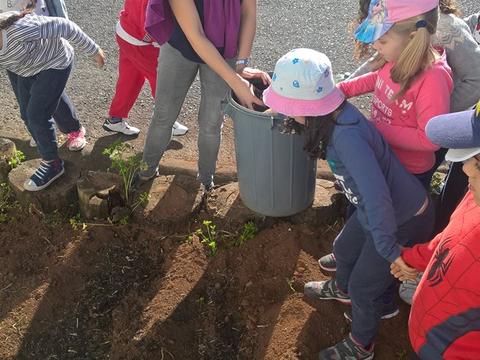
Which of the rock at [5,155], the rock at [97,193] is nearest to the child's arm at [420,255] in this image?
the rock at [97,193]

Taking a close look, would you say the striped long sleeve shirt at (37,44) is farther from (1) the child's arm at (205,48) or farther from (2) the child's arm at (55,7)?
(1) the child's arm at (205,48)

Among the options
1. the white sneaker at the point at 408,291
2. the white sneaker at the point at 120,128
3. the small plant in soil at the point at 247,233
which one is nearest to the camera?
the white sneaker at the point at 408,291

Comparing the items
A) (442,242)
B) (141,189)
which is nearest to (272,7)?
(141,189)

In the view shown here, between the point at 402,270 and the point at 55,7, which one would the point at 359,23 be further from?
the point at 55,7

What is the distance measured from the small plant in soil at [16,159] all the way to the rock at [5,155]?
0.06ft

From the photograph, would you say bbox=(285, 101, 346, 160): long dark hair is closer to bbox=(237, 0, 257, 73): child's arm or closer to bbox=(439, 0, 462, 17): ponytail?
bbox=(439, 0, 462, 17): ponytail

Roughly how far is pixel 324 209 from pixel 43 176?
1.72 m

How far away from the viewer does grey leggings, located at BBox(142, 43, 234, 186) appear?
2855 millimetres

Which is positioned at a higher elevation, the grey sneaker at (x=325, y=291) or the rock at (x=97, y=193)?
the rock at (x=97, y=193)

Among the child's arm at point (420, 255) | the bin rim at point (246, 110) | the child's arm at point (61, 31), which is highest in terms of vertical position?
the child's arm at point (61, 31)

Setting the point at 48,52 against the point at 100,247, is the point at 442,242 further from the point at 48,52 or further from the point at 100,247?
the point at 48,52

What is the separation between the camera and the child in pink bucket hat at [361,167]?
1.92 meters

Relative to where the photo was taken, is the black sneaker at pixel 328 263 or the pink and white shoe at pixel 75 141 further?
the pink and white shoe at pixel 75 141

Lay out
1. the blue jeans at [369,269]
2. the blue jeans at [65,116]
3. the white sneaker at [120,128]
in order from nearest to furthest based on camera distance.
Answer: the blue jeans at [369,269] < the blue jeans at [65,116] < the white sneaker at [120,128]
